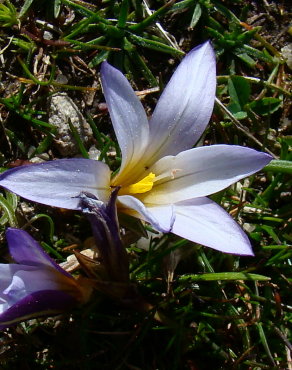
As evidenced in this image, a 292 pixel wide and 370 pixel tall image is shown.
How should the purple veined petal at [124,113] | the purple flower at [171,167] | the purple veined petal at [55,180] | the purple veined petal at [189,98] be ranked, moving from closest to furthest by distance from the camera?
the purple veined petal at [55,180] < the purple flower at [171,167] < the purple veined petal at [124,113] < the purple veined petal at [189,98]

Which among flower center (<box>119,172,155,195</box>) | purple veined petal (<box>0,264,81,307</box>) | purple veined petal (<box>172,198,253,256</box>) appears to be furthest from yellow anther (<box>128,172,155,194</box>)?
purple veined petal (<box>0,264,81,307</box>)

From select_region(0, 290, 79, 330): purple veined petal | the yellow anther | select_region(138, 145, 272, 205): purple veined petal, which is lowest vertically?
select_region(0, 290, 79, 330): purple veined petal

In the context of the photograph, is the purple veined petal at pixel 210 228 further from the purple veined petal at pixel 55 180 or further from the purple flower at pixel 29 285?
the purple flower at pixel 29 285

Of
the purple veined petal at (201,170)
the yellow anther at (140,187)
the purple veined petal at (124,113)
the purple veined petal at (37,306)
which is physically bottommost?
the purple veined petal at (37,306)

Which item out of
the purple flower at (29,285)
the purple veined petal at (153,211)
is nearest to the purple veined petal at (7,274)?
the purple flower at (29,285)

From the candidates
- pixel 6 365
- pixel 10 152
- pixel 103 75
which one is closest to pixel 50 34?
pixel 10 152

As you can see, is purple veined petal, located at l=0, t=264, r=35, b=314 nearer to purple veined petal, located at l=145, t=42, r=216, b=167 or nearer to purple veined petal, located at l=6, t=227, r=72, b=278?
purple veined petal, located at l=6, t=227, r=72, b=278

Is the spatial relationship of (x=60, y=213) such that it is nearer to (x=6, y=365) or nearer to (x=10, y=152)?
(x=10, y=152)

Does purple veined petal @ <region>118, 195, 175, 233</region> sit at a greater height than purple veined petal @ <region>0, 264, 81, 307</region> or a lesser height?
greater
